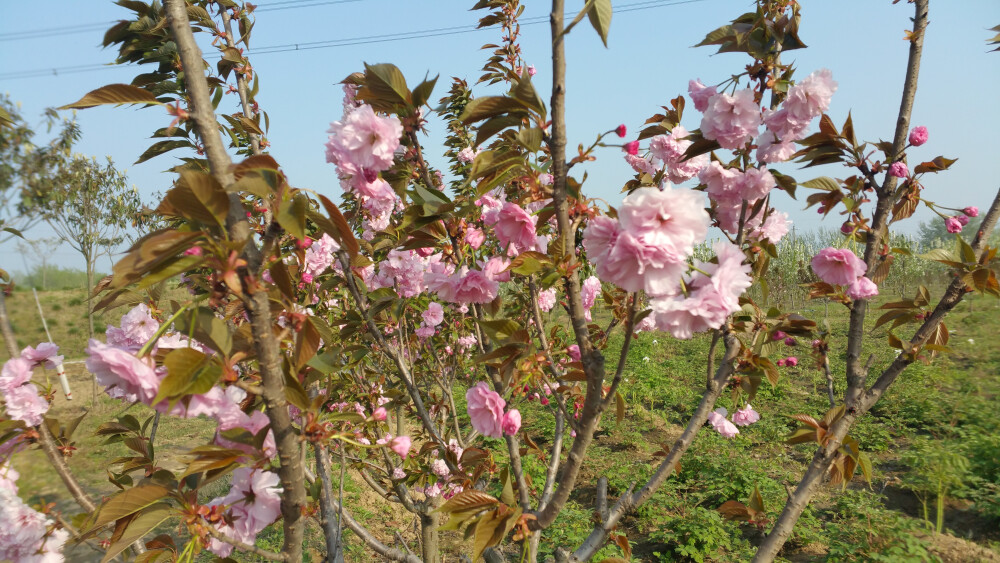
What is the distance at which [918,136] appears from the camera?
1.41m

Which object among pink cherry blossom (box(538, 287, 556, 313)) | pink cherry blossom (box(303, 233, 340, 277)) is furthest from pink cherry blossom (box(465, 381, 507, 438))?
pink cherry blossom (box(303, 233, 340, 277))

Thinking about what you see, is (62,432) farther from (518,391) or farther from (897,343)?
(897,343)

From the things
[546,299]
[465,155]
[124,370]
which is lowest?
[124,370]

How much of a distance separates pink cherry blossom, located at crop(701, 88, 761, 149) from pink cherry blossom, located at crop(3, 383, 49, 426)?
177cm

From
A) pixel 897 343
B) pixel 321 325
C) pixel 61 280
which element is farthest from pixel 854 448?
pixel 61 280

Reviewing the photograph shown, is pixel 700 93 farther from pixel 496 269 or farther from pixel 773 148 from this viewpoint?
pixel 496 269

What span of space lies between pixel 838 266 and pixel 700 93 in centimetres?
64

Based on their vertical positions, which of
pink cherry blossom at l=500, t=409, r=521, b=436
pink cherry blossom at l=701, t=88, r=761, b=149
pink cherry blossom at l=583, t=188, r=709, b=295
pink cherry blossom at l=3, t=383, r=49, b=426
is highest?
pink cherry blossom at l=701, t=88, r=761, b=149

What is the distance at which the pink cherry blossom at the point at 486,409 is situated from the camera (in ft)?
4.13

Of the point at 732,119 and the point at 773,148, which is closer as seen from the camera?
the point at 732,119

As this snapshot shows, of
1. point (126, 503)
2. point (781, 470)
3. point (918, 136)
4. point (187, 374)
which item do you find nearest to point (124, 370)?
point (187, 374)

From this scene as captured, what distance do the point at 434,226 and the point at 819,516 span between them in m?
4.96

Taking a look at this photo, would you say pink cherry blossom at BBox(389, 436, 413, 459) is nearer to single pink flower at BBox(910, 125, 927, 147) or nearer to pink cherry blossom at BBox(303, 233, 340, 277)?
pink cherry blossom at BBox(303, 233, 340, 277)

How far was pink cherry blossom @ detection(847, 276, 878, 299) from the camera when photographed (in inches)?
53.4
